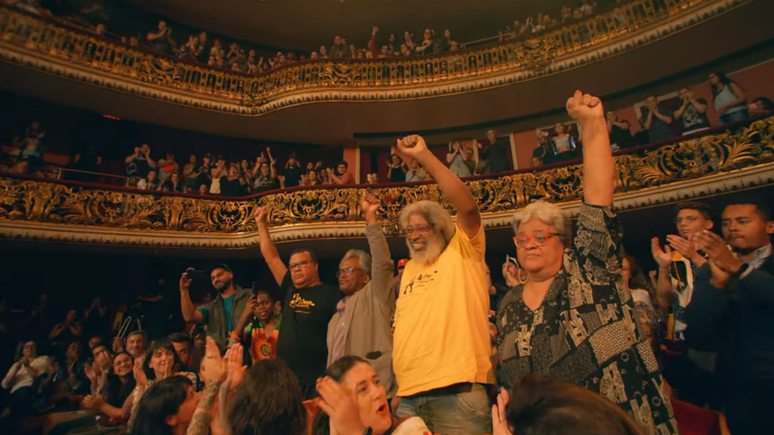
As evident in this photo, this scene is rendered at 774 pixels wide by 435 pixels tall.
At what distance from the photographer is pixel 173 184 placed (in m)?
8.74

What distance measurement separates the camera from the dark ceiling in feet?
35.9

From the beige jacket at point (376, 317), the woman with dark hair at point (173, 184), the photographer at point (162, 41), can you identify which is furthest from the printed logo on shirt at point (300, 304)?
the photographer at point (162, 41)

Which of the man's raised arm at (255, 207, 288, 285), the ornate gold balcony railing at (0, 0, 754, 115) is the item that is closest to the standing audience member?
the man's raised arm at (255, 207, 288, 285)

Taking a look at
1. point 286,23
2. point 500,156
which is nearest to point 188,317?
point 500,156

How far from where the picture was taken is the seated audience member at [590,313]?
4.38 feet

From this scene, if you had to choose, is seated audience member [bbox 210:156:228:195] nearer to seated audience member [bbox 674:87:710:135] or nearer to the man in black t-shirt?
the man in black t-shirt

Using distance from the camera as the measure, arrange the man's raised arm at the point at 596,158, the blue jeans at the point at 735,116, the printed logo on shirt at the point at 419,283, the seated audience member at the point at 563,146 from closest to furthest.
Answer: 1. the man's raised arm at the point at 596,158
2. the printed logo on shirt at the point at 419,283
3. the blue jeans at the point at 735,116
4. the seated audience member at the point at 563,146

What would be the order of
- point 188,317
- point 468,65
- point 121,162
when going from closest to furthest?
point 188,317
point 468,65
point 121,162

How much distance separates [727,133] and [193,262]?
9917mm

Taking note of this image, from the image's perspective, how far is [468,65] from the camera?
367 inches

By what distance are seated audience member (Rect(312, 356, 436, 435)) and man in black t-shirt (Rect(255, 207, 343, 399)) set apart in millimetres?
1338

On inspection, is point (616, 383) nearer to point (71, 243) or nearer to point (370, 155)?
point (71, 243)

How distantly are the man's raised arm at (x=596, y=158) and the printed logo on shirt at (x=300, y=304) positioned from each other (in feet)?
6.80

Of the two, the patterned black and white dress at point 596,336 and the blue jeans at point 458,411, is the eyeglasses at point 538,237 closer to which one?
the patterned black and white dress at point 596,336
